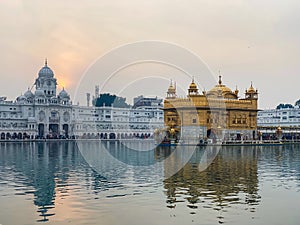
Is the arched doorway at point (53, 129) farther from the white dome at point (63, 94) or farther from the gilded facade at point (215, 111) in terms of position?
the gilded facade at point (215, 111)

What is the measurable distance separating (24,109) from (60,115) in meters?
7.54

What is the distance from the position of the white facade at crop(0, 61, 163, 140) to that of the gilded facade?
39257 mm

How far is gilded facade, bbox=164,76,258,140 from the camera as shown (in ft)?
197

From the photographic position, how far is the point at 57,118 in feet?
339

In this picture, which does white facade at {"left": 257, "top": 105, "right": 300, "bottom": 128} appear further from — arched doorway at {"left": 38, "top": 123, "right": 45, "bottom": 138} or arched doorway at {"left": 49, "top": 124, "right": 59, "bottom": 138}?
arched doorway at {"left": 38, "top": 123, "right": 45, "bottom": 138}

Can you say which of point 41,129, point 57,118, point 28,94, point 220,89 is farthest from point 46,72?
point 220,89

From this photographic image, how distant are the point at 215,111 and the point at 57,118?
4995 centimetres

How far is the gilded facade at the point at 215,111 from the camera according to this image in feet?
197

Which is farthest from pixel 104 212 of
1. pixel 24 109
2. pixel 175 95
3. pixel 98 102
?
pixel 98 102

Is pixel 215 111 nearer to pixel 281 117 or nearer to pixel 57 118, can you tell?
pixel 57 118

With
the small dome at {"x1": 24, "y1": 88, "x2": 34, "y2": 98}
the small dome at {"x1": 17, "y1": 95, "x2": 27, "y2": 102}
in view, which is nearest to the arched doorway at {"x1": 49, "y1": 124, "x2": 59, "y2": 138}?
the small dome at {"x1": 24, "y1": 88, "x2": 34, "y2": 98}

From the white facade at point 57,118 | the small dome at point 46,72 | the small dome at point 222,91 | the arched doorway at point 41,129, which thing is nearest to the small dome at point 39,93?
the white facade at point 57,118

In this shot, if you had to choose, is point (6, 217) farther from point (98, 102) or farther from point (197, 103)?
point (98, 102)

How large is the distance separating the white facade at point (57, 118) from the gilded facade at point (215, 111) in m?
39.3
